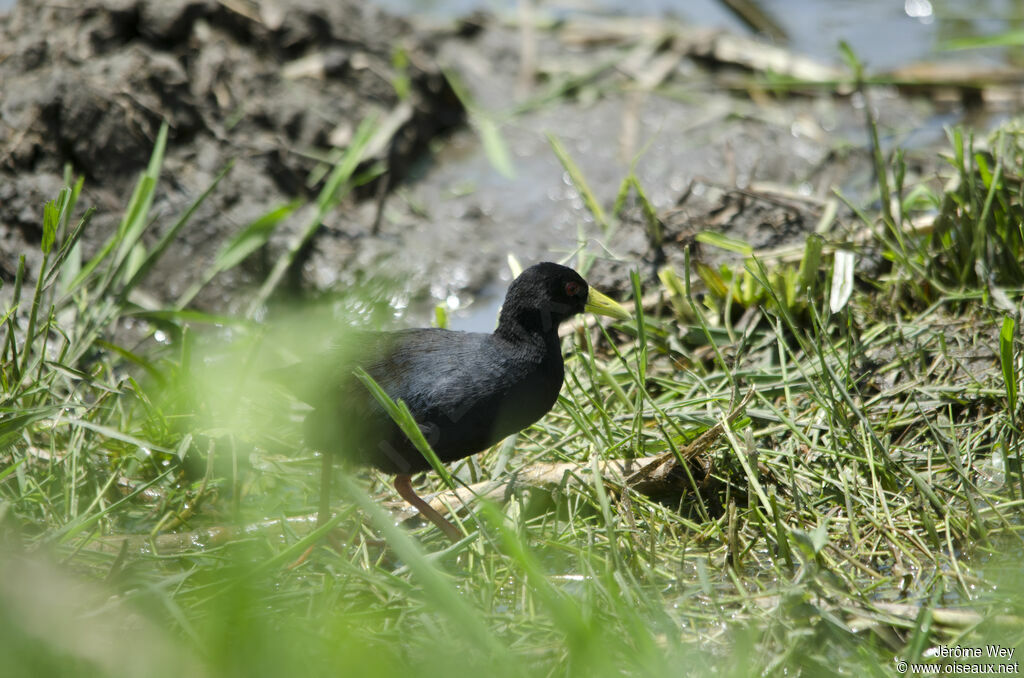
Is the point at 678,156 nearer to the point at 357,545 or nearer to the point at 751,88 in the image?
the point at 751,88

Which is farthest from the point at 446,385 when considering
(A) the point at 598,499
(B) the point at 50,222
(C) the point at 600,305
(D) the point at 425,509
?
(B) the point at 50,222

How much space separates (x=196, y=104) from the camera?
212 inches

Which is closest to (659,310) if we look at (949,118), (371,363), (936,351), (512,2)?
(936,351)

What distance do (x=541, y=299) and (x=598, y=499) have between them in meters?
0.75

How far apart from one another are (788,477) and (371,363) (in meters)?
1.54

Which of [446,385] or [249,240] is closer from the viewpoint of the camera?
[446,385]

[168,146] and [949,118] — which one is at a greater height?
[168,146]

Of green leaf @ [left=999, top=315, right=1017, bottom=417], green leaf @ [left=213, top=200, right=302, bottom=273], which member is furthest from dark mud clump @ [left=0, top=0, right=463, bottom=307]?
green leaf @ [left=999, top=315, right=1017, bottom=417]

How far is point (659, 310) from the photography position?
443 centimetres

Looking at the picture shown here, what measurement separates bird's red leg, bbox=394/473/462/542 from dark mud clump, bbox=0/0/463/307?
2.01m

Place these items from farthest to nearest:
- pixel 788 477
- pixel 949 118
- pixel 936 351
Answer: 1. pixel 949 118
2. pixel 936 351
3. pixel 788 477

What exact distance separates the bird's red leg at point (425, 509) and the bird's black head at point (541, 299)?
0.66 meters

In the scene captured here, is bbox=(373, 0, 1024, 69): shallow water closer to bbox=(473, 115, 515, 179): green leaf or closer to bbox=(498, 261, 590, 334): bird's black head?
bbox=(473, 115, 515, 179): green leaf

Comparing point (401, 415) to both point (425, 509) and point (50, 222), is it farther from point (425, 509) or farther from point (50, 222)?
point (50, 222)
